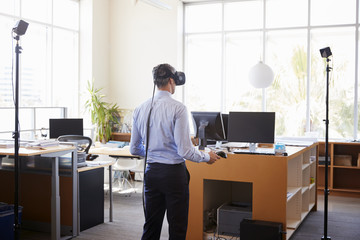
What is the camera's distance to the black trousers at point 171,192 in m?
3.20

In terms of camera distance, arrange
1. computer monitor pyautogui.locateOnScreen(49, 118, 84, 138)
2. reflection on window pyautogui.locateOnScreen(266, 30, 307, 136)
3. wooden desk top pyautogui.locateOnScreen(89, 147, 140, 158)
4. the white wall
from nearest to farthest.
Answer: wooden desk top pyautogui.locateOnScreen(89, 147, 140, 158)
computer monitor pyautogui.locateOnScreen(49, 118, 84, 138)
reflection on window pyautogui.locateOnScreen(266, 30, 307, 136)
the white wall

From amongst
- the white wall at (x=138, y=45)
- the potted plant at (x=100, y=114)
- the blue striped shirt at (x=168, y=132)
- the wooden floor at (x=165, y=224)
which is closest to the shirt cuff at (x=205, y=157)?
the blue striped shirt at (x=168, y=132)

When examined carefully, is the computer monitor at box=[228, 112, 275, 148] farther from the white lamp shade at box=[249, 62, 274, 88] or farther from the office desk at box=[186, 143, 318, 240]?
the white lamp shade at box=[249, 62, 274, 88]

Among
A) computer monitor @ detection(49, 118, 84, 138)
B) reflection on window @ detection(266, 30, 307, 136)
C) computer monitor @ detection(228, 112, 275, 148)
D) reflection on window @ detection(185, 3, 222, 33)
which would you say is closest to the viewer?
computer monitor @ detection(228, 112, 275, 148)

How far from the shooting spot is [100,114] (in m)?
8.26

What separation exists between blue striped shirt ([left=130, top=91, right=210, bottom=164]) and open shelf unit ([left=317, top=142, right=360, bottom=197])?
4.78m

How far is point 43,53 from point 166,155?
545cm

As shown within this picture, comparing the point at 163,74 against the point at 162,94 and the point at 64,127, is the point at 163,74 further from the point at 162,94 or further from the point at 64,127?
the point at 64,127

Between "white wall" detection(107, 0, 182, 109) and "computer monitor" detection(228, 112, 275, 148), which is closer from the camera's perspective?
"computer monitor" detection(228, 112, 275, 148)

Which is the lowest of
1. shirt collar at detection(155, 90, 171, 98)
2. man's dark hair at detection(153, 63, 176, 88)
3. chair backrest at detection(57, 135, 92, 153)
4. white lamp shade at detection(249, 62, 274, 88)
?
chair backrest at detection(57, 135, 92, 153)

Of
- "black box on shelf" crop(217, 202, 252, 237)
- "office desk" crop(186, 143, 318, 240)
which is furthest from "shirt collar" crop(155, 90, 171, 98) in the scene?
"black box on shelf" crop(217, 202, 252, 237)

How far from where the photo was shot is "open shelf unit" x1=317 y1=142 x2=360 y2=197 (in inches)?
291

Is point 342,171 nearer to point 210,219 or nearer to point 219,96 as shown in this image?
point 219,96

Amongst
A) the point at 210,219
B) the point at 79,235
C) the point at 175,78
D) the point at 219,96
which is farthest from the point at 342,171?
the point at 175,78
